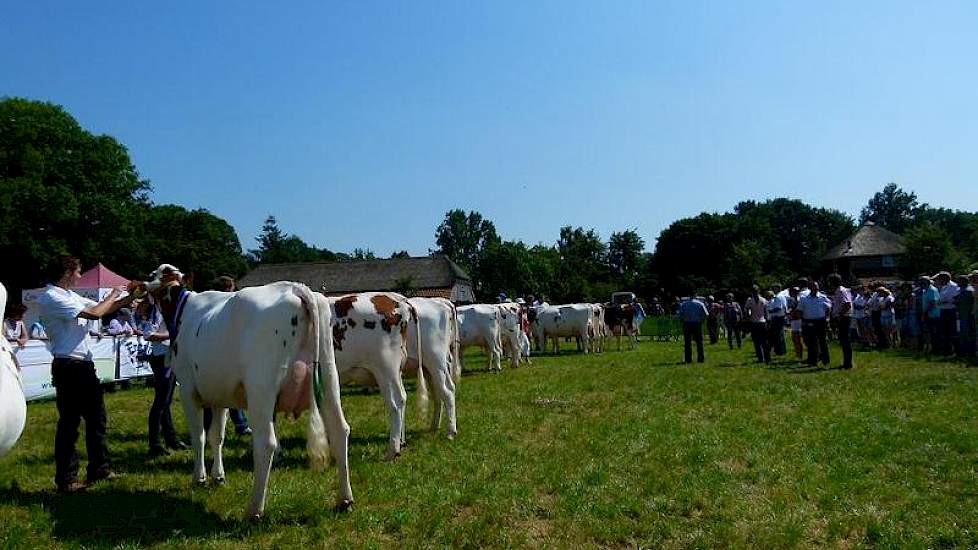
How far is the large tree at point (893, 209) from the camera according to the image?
12888 cm

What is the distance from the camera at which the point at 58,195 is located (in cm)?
4406

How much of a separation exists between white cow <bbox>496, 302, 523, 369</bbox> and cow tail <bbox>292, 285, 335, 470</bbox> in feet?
51.5

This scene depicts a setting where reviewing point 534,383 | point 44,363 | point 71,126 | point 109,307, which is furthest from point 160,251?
point 109,307

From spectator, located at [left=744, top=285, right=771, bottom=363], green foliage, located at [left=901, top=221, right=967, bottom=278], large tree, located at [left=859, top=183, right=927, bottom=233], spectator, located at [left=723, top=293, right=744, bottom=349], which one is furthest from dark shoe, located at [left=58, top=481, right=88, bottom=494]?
large tree, located at [left=859, top=183, right=927, bottom=233]

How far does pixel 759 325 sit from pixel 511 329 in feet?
24.6

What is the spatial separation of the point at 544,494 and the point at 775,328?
597 inches

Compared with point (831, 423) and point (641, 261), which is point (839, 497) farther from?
point (641, 261)

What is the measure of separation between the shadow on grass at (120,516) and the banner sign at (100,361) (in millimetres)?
8070

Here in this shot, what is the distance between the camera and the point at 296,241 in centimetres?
13588

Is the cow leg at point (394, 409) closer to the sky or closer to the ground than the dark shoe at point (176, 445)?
closer to the sky

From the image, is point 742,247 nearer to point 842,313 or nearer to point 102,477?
point 842,313

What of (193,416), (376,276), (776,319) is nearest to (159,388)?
(193,416)

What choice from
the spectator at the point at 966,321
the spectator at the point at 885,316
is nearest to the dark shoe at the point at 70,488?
the spectator at the point at 966,321

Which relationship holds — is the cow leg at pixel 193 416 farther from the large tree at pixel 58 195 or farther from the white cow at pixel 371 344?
the large tree at pixel 58 195
